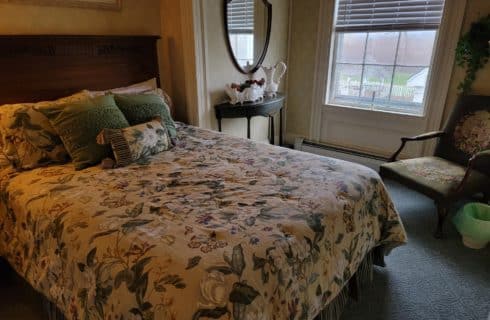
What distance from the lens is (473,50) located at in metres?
2.75

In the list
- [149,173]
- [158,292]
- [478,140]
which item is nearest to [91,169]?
[149,173]

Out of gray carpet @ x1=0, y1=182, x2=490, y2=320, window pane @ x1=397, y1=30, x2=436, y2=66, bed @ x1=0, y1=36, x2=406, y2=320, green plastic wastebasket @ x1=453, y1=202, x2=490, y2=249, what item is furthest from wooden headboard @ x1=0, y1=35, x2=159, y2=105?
green plastic wastebasket @ x1=453, y1=202, x2=490, y2=249

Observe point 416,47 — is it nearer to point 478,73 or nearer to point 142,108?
point 478,73

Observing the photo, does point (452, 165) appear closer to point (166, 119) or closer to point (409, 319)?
point (409, 319)

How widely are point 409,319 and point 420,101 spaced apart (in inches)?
94.1

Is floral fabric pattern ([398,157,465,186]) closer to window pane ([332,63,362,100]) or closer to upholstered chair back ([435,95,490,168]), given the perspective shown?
upholstered chair back ([435,95,490,168])

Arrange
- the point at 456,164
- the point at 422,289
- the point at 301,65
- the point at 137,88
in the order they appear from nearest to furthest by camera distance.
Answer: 1. the point at 422,289
2. the point at 137,88
3. the point at 456,164
4. the point at 301,65

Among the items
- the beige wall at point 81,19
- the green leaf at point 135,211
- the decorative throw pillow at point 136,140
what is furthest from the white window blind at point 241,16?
the green leaf at point 135,211

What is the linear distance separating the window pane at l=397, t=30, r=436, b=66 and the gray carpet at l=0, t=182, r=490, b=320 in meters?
1.77

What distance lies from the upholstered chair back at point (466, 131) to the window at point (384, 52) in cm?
48

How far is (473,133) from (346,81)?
1.47 meters

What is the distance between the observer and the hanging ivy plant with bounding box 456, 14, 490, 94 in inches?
106

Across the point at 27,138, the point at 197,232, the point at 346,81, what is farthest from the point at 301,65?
the point at 197,232

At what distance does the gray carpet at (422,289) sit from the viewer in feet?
5.64
